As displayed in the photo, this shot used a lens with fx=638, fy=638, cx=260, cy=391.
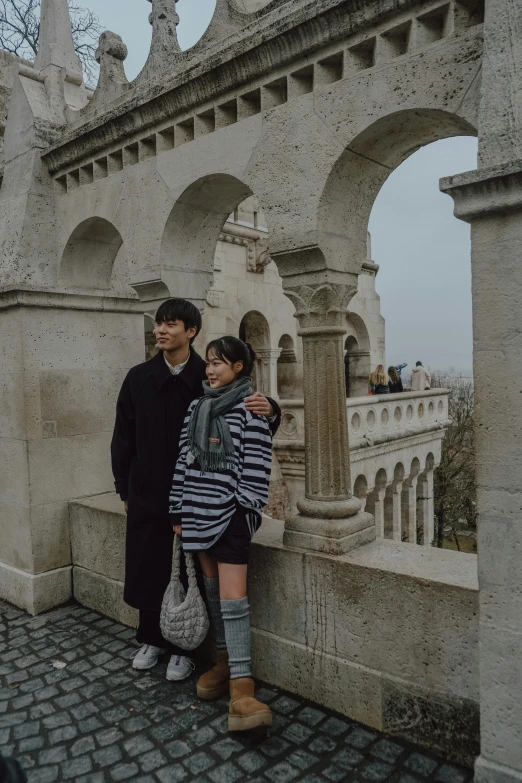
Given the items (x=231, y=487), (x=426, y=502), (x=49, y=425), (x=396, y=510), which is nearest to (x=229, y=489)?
(x=231, y=487)

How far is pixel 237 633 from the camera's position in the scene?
240 centimetres

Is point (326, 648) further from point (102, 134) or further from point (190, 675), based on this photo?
point (102, 134)

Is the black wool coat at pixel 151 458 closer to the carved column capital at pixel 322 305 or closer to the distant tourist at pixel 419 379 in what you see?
the carved column capital at pixel 322 305

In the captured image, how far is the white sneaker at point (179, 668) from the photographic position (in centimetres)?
279

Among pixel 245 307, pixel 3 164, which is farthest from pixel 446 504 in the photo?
pixel 3 164

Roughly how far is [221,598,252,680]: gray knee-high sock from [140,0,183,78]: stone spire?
2872 mm

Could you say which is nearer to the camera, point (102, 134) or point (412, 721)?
point (412, 721)

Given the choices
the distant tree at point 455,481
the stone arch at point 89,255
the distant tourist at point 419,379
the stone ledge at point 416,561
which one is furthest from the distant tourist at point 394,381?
the stone ledge at point 416,561

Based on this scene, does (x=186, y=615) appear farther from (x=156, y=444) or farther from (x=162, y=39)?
(x=162, y=39)

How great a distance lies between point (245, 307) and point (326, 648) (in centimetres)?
965

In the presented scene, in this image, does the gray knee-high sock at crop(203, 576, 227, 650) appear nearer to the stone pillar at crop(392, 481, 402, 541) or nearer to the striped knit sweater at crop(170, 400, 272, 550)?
the striped knit sweater at crop(170, 400, 272, 550)

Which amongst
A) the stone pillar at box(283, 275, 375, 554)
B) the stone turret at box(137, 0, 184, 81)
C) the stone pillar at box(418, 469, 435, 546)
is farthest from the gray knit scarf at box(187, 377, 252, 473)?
the stone pillar at box(418, 469, 435, 546)

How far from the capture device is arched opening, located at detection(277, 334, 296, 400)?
43.7 feet

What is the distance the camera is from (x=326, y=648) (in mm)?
2596
